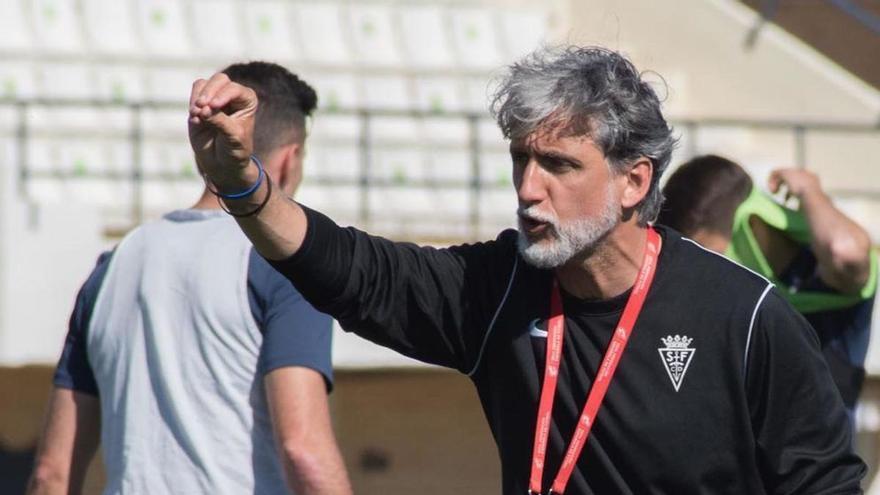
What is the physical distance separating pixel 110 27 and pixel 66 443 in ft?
23.5

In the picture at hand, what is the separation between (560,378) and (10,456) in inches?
232

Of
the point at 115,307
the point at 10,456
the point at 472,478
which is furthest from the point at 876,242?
the point at 115,307

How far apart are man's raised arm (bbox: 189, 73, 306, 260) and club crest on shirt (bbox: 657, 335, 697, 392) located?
0.65 meters

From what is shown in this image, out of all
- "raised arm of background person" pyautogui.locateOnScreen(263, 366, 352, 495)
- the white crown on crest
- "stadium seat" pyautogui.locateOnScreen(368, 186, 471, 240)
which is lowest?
"stadium seat" pyautogui.locateOnScreen(368, 186, 471, 240)

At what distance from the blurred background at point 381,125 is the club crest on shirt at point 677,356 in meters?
4.74

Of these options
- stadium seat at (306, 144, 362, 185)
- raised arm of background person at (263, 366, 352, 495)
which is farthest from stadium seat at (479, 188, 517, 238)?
raised arm of background person at (263, 366, 352, 495)

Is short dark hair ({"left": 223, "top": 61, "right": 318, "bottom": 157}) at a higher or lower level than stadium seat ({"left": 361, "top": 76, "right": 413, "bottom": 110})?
higher

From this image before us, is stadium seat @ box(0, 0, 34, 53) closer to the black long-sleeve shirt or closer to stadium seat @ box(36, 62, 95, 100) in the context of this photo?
stadium seat @ box(36, 62, 95, 100)

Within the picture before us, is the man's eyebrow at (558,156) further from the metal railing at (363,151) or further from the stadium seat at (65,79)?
the stadium seat at (65,79)

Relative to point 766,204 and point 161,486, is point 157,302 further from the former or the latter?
point 766,204

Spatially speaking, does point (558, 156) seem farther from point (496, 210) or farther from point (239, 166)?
point (496, 210)

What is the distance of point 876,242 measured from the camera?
8648 millimetres

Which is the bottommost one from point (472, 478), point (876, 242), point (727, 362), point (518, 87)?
point (472, 478)

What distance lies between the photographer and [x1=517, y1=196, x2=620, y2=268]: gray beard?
2.93m
